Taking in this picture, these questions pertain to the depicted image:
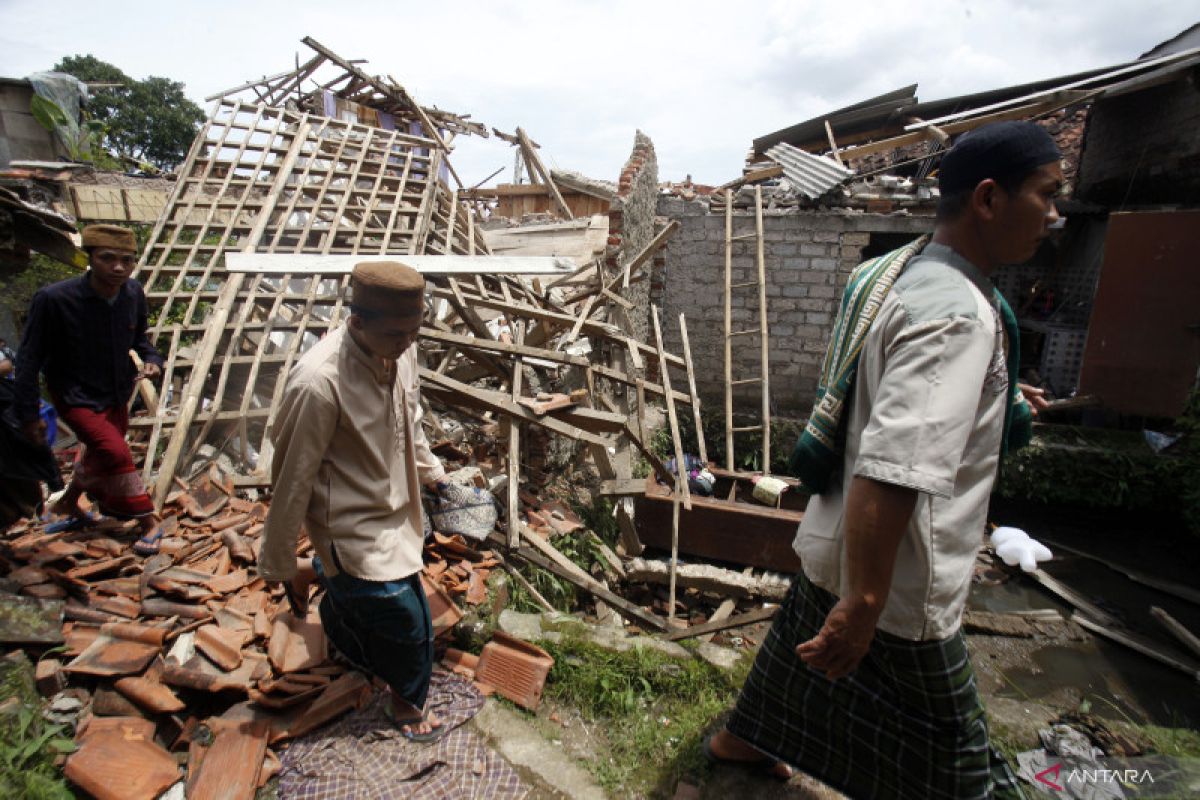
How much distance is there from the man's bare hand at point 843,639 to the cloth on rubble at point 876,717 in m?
0.23

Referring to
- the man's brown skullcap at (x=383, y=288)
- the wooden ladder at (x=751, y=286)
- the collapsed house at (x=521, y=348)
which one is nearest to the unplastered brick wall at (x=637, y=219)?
the collapsed house at (x=521, y=348)

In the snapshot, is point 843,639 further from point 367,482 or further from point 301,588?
point 301,588

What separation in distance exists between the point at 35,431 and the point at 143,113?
28.5 m

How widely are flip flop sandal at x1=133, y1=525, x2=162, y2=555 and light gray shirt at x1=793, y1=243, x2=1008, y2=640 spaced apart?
11.1 ft

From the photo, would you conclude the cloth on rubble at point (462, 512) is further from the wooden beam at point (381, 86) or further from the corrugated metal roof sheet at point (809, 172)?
the wooden beam at point (381, 86)

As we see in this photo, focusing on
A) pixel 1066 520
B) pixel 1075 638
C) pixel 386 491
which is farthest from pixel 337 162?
pixel 1066 520

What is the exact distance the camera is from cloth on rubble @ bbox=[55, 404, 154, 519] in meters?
3.09

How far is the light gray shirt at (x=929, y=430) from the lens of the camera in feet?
4.10

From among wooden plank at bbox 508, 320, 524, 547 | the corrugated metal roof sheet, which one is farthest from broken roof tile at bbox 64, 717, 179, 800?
the corrugated metal roof sheet

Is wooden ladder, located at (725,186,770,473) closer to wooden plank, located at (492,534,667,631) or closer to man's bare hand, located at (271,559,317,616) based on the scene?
wooden plank, located at (492,534,667,631)

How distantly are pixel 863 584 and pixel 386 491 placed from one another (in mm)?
1580

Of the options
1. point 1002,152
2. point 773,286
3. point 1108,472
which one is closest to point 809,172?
point 773,286

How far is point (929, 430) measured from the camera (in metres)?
1.24

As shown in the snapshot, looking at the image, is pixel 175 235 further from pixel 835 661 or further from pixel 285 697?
pixel 835 661
